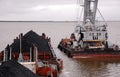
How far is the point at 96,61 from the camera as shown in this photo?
1795 inches

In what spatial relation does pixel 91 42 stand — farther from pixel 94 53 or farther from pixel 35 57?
pixel 35 57

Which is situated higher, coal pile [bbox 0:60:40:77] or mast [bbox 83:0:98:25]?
mast [bbox 83:0:98:25]

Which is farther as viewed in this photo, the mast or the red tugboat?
the mast

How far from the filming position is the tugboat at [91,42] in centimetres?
4778

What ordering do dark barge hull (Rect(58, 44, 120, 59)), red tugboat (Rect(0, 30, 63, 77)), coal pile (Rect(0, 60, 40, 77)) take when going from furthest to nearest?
dark barge hull (Rect(58, 44, 120, 59)) → red tugboat (Rect(0, 30, 63, 77)) → coal pile (Rect(0, 60, 40, 77))

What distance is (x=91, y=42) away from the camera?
2021 inches

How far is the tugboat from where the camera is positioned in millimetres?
47781

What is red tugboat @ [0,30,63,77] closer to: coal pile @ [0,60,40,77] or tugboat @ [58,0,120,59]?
coal pile @ [0,60,40,77]

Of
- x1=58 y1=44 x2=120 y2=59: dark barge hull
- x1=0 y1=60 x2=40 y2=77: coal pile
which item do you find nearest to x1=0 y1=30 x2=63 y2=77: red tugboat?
x1=0 y1=60 x2=40 y2=77: coal pile

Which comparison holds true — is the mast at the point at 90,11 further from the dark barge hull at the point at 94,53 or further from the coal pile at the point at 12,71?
the coal pile at the point at 12,71

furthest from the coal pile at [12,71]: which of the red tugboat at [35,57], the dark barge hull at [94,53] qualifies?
the dark barge hull at [94,53]

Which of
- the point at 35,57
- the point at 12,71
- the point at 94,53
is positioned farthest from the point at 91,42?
the point at 12,71

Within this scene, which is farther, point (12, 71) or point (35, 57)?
point (35, 57)

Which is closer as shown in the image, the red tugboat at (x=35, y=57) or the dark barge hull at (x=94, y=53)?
the red tugboat at (x=35, y=57)
